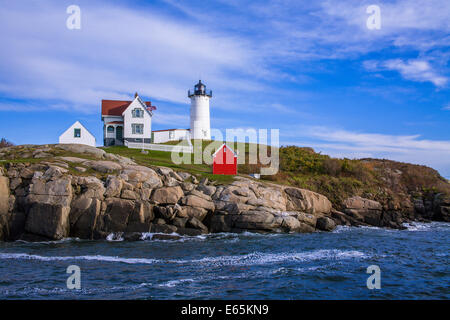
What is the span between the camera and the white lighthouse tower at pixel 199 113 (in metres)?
59.6

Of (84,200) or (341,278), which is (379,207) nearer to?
(341,278)

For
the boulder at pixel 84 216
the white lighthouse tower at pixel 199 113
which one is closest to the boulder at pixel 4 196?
the boulder at pixel 84 216

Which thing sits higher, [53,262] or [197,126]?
[197,126]

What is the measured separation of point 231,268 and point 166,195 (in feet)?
39.5

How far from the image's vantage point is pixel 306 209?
2909 centimetres

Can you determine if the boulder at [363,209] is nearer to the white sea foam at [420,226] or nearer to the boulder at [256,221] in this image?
the white sea foam at [420,226]

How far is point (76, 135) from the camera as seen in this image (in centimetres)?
4612

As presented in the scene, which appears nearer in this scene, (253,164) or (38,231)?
(38,231)

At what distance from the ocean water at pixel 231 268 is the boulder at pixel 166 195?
3.50 m

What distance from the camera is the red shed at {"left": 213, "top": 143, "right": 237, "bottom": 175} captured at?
3450 centimetres

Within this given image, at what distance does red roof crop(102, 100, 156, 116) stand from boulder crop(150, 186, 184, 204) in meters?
26.6
